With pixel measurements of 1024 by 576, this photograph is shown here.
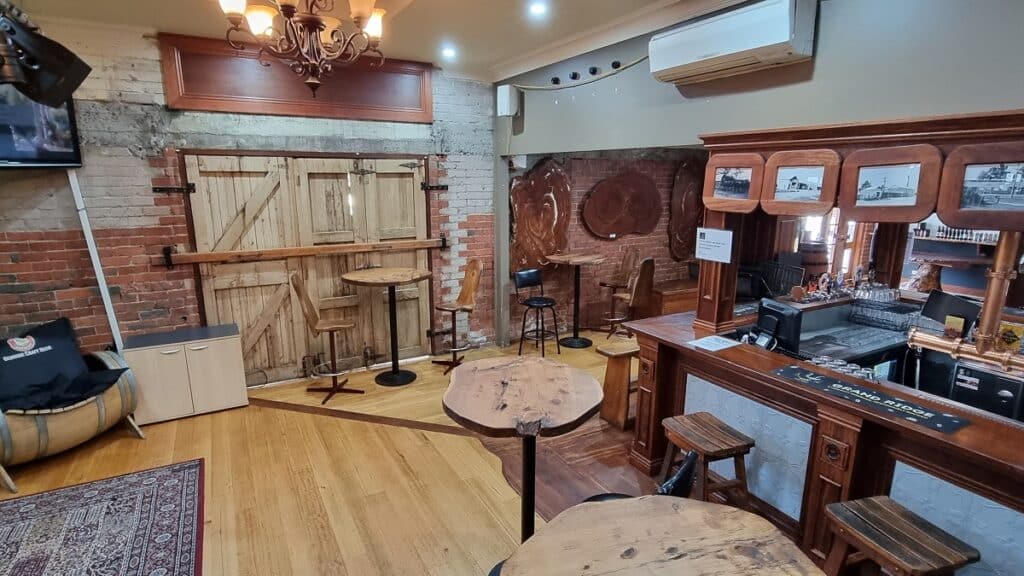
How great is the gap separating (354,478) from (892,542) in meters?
2.61

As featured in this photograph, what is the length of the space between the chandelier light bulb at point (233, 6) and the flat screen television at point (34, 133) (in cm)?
207

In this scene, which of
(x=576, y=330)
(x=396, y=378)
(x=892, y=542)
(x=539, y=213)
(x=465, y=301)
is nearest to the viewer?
(x=892, y=542)

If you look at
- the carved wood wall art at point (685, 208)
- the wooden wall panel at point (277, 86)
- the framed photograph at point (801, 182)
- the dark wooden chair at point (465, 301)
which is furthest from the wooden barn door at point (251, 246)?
the carved wood wall art at point (685, 208)

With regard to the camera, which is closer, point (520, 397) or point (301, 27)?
point (520, 397)

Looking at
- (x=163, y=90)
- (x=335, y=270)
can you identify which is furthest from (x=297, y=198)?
(x=163, y=90)

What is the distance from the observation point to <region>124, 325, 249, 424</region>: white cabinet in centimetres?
362

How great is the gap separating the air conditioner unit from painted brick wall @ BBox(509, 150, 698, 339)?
109 inches

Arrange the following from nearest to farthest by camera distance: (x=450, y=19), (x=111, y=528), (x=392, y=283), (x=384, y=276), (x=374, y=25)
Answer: (x=374, y=25) → (x=111, y=528) → (x=450, y=19) → (x=392, y=283) → (x=384, y=276)

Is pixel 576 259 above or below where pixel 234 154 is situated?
below

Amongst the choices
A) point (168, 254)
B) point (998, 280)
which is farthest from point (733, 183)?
point (168, 254)

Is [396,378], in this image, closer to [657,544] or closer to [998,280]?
[657,544]

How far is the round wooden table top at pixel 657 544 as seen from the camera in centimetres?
126

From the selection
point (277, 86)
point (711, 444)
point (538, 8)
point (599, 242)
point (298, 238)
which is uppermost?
point (538, 8)

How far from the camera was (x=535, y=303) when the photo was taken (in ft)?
17.0
